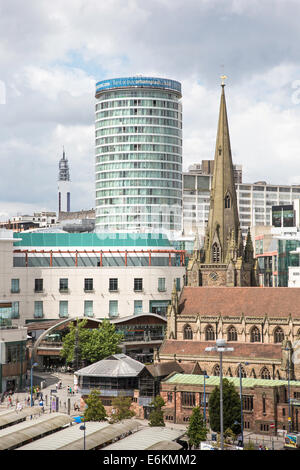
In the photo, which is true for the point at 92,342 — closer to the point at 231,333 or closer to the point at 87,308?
the point at 231,333

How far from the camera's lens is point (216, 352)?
100 m

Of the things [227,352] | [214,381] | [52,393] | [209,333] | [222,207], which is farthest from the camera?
[222,207]

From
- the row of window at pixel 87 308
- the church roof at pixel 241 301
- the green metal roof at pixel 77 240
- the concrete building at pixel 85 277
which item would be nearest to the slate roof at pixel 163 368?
the church roof at pixel 241 301

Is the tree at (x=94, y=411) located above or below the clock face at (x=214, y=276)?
below

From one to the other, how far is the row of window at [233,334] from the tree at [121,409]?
23.5 m

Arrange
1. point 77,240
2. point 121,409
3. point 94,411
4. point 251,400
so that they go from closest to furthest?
point 94,411 → point 121,409 → point 251,400 → point 77,240

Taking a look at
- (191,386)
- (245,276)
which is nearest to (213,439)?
(191,386)

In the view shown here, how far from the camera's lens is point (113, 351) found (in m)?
107

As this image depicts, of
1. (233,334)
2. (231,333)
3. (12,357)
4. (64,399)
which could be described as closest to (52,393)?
(64,399)

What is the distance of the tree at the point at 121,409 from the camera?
3112 inches

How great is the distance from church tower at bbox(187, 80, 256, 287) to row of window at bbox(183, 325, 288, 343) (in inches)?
383

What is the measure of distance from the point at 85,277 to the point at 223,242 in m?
25.6

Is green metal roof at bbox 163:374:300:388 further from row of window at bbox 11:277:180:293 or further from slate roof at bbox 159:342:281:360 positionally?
row of window at bbox 11:277:180:293

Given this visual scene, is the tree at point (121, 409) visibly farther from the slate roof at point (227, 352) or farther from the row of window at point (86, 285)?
the row of window at point (86, 285)
